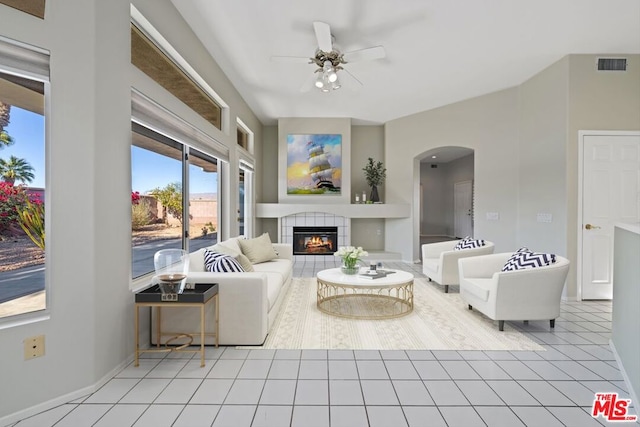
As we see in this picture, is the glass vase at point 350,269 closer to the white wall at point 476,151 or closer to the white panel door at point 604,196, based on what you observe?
the white panel door at point 604,196

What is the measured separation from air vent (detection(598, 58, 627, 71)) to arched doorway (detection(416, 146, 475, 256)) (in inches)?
241

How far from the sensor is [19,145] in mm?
1926

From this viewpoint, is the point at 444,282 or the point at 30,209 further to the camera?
the point at 444,282

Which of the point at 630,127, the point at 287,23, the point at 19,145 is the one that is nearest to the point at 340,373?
the point at 19,145

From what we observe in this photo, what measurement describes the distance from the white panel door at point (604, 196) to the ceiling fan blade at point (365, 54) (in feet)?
9.66

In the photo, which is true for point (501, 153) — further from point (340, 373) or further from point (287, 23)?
point (340, 373)

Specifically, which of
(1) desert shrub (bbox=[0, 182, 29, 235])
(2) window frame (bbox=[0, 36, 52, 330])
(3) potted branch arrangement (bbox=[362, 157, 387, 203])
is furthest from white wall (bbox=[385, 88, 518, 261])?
(1) desert shrub (bbox=[0, 182, 29, 235])

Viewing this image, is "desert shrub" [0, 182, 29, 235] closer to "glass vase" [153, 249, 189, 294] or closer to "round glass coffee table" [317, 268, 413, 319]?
"glass vase" [153, 249, 189, 294]

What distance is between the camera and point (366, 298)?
14.2ft

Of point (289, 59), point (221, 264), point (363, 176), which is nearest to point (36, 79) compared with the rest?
point (221, 264)

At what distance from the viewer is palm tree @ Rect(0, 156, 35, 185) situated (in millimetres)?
1880

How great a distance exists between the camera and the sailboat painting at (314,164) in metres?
7.52

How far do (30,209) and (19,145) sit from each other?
0.38 metres

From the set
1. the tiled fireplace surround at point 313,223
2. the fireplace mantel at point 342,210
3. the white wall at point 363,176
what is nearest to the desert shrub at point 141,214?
the fireplace mantel at point 342,210
